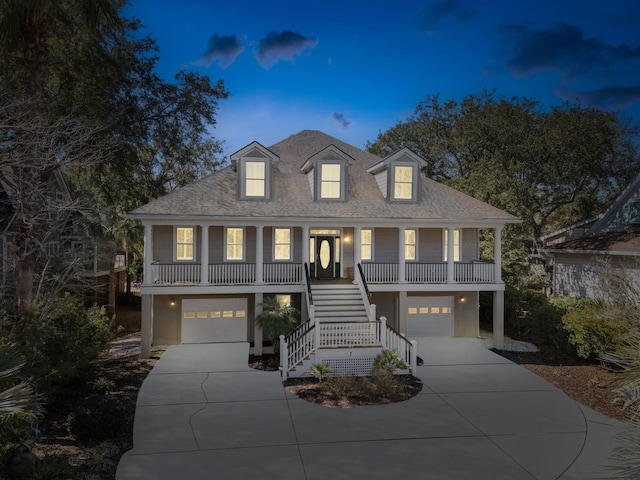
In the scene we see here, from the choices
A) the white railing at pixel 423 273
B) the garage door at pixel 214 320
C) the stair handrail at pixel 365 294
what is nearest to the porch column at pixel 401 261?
the white railing at pixel 423 273

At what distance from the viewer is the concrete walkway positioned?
7.23m

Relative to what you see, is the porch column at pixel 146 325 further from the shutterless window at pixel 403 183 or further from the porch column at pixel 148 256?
the shutterless window at pixel 403 183

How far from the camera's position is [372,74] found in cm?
4184

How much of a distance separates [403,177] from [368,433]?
463 inches

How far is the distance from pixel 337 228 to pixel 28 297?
450 inches

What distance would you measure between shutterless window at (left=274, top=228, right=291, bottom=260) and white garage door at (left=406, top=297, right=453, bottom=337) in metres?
5.79

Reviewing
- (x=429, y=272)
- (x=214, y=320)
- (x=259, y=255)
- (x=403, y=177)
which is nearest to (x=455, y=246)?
(x=429, y=272)

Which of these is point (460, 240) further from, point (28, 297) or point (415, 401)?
point (28, 297)

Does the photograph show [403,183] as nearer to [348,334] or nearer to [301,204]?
[301,204]

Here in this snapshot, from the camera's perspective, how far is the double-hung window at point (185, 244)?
16953mm

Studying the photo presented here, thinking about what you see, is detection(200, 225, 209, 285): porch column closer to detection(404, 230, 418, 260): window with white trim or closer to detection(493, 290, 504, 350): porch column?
detection(404, 230, 418, 260): window with white trim

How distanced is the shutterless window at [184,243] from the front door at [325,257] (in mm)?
5367

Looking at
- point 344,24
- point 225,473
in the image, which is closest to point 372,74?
point 344,24

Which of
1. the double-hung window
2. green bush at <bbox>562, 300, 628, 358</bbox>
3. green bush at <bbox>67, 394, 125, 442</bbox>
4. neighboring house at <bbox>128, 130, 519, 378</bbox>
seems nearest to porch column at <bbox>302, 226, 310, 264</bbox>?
neighboring house at <bbox>128, 130, 519, 378</bbox>
